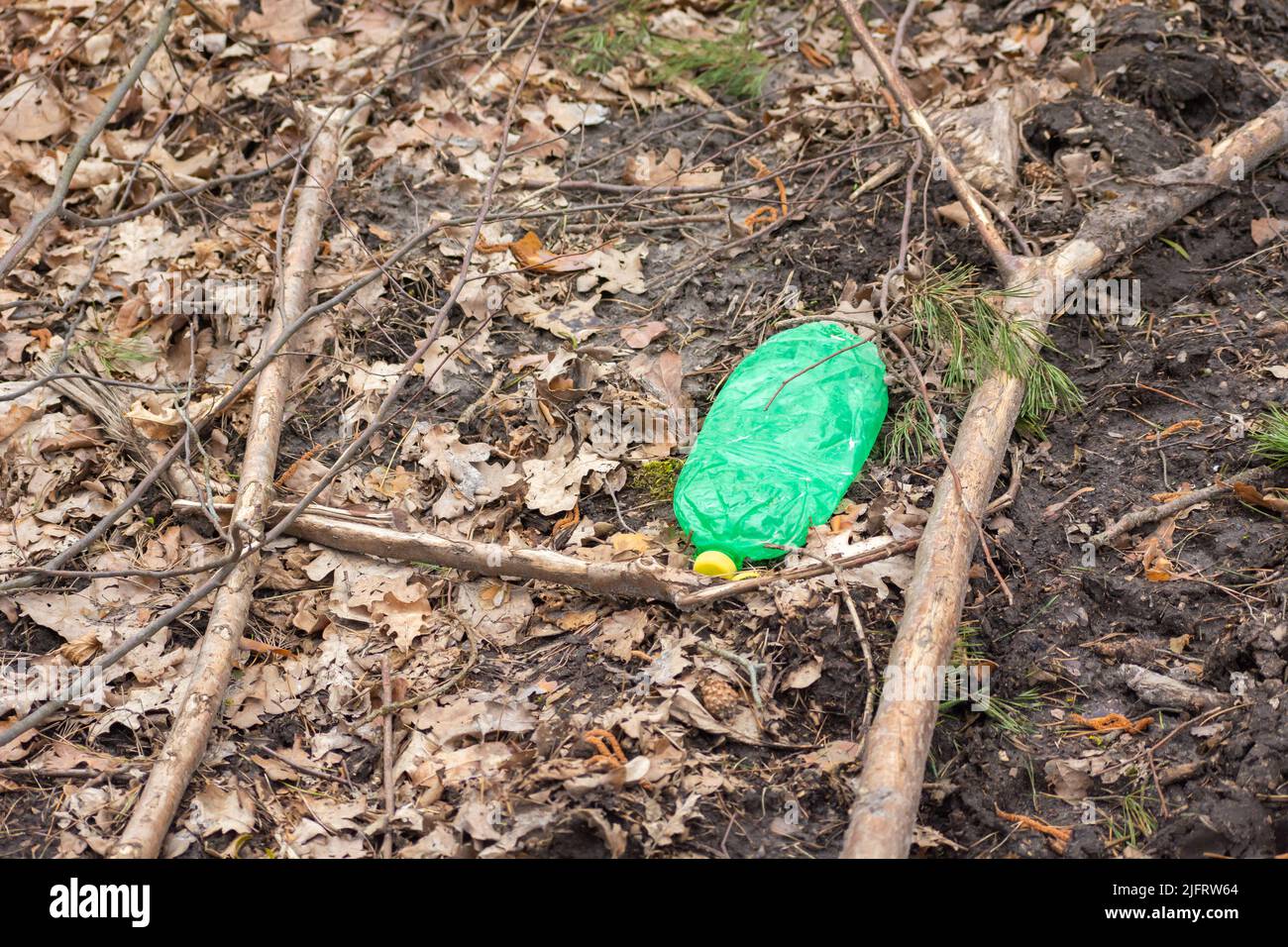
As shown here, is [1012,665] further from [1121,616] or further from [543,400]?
[543,400]

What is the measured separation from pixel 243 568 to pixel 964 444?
7.72 ft

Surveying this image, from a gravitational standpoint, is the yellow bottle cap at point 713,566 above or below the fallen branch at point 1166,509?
below

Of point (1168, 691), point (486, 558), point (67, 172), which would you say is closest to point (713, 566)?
point (486, 558)

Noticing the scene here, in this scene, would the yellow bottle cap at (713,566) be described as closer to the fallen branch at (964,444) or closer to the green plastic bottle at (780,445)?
the green plastic bottle at (780,445)

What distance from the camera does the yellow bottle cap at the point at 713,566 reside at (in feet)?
10.5

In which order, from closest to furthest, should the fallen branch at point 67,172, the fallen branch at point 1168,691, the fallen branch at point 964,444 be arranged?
the fallen branch at point 964,444
the fallen branch at point 1168,691
the fallen branch at point 67,172

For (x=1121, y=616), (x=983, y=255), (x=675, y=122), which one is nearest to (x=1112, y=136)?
(x=983, y=255)

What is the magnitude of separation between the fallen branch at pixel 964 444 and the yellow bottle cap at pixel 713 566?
53 cm

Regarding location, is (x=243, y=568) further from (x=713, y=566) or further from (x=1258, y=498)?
(x=1258, y=498)

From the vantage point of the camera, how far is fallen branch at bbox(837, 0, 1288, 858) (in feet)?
8.38

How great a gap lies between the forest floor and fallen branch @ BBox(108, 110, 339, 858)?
0.10 meters

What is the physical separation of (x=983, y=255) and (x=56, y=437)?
3.52 metres

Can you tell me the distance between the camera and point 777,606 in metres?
3.08

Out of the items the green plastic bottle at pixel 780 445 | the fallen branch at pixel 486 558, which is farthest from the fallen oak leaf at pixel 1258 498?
the fallen branch at pixel 486 558
